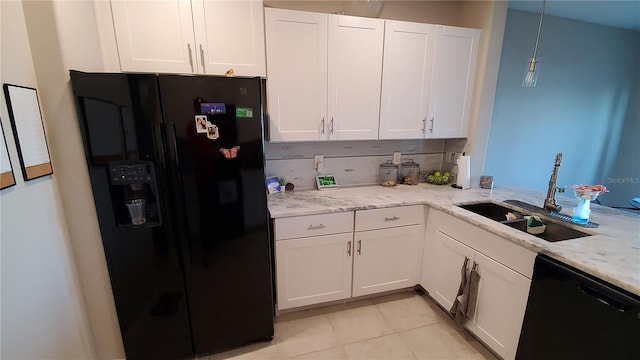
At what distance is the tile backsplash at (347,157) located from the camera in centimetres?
230

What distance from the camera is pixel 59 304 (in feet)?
4.24

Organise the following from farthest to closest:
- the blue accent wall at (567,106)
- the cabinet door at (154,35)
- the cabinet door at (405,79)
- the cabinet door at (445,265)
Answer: the blue accent wall at (567,106)
the cabinet door at (405,79)
the cabinet door at (445,265)
the cabinet door at (154,35)

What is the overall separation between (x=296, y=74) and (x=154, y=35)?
2.87 feet

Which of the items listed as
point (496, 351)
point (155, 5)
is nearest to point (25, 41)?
point (155, 5)

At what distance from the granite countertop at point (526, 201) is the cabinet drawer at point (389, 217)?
0.05 metres

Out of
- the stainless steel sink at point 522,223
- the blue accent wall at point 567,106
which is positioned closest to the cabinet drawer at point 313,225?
the stainless steel sink at point 522,223

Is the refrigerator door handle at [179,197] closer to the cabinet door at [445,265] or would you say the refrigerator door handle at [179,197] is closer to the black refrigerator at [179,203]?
the black refrigerator at [179,203]

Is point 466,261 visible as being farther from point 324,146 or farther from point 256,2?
point 256,2

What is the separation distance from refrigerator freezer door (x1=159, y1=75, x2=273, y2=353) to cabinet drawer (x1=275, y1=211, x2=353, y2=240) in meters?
0.18

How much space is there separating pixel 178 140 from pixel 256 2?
1.01 meters

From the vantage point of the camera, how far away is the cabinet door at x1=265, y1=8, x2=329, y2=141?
1793mm

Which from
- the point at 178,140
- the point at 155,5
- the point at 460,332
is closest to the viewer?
the point at 178,140

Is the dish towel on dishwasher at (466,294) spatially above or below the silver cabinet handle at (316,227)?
below

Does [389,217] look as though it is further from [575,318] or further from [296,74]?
[296,74]
